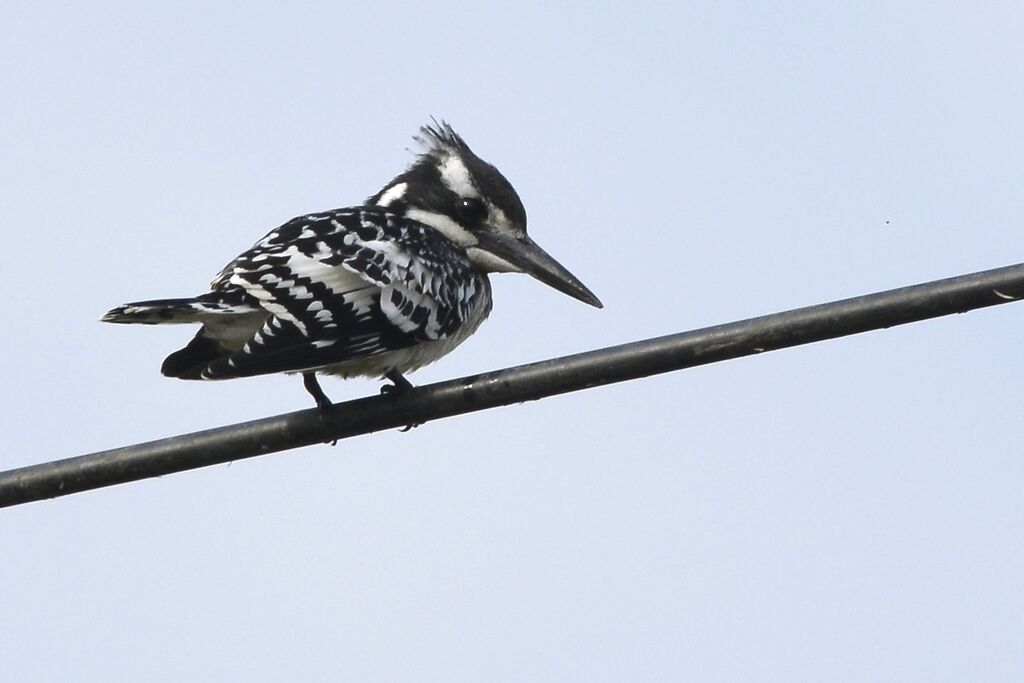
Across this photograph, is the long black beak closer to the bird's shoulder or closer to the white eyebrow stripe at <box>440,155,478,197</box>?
the white eyebrow stripe at <box>440,155,478,197</box>

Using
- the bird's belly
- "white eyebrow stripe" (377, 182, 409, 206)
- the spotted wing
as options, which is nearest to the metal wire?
the spotted wing

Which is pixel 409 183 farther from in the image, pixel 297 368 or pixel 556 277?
pixel 297 368

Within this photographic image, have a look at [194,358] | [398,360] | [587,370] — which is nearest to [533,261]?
[398,360]

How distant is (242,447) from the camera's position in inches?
187

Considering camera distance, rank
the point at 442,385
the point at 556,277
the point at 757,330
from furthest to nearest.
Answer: the point at 556,277 < the point at 442,385 < the point at 757,330

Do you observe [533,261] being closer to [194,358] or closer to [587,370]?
[194,358]

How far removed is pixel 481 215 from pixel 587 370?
3.21 m

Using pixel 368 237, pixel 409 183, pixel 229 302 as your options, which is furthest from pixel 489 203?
pixel 229 302

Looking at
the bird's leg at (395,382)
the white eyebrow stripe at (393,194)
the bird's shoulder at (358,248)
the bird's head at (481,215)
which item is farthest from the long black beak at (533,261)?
the bird's leg at (395,382)

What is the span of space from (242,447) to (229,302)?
116 centimetres

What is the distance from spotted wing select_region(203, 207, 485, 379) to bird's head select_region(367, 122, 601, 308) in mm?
401

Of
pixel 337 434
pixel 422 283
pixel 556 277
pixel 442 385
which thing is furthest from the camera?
pixel 556 277

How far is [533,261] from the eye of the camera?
7582mm

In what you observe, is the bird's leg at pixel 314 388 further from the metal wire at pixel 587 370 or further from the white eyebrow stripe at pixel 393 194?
the white eyebrow stripe at pixel 393 194
